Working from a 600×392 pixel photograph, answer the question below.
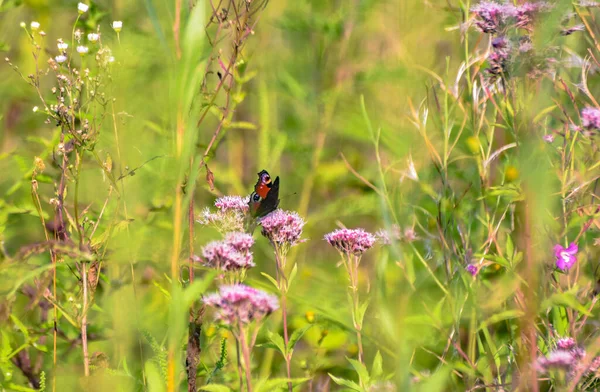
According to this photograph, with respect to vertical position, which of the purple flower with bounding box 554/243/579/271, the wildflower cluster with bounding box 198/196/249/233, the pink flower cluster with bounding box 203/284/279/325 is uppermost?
the wildflower cluster with bounding box 198/196/249/233

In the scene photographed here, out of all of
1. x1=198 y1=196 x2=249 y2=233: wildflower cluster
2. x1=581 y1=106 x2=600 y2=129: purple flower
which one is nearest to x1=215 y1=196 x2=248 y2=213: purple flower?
x1=198 y1=196 x2=249 y2=233: wildflower cluster

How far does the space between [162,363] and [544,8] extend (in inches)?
33.6

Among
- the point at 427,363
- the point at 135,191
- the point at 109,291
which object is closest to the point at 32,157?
the point at 109,291

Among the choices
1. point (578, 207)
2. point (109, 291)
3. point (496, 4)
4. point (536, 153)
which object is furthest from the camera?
point (109, 291)

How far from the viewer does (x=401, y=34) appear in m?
1.23

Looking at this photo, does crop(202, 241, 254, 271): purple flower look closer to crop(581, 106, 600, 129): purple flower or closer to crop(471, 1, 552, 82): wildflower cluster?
crop(471, 1, 552, 82): wildflower cluster

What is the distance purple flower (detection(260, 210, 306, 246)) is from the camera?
129 centimetres

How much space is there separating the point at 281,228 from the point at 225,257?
24 centimetres

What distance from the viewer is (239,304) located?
994 millimetres

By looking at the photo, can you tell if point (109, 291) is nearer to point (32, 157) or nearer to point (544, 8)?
point (32, 157)

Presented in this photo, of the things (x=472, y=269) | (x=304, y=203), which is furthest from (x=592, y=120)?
(x=304, y=203)

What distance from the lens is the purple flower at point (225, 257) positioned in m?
1.08

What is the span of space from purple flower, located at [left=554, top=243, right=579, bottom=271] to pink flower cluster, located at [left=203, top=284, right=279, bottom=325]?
2.29 ft

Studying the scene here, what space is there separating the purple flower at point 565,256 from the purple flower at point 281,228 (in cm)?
54
